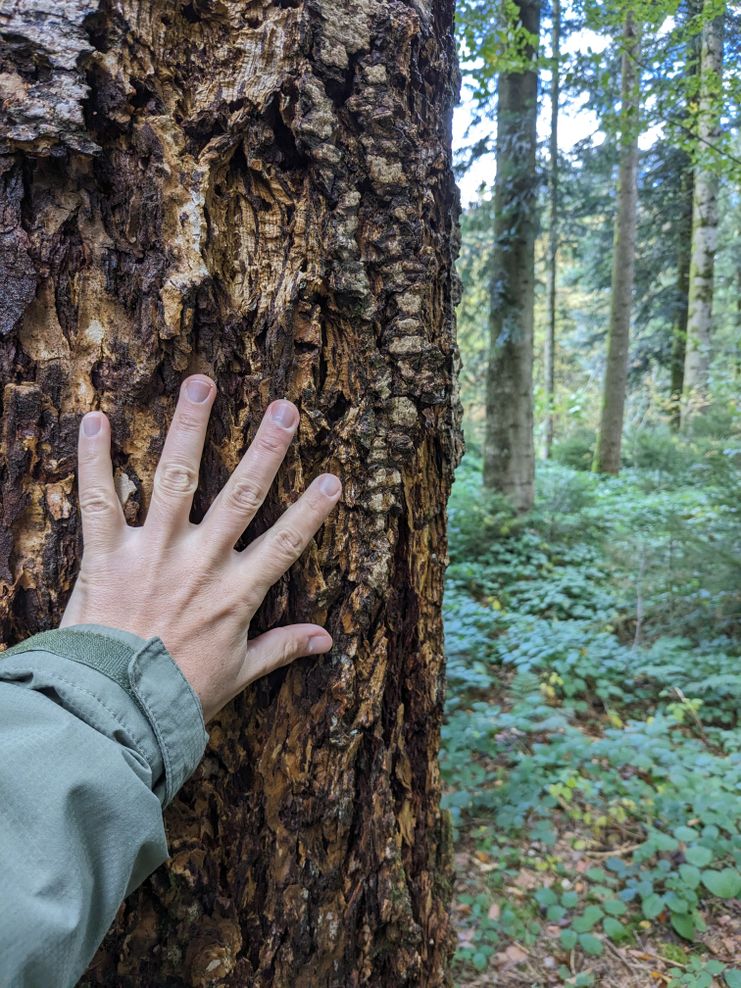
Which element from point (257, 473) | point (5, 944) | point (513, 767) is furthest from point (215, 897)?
point (513, 767)

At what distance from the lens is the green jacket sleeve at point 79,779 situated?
0.71 metres

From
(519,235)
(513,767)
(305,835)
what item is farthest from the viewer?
(519,235)

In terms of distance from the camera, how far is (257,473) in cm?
109

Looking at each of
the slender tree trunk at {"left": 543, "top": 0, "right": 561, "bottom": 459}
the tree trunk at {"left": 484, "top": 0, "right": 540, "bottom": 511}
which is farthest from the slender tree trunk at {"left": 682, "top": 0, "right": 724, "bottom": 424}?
the tree trunk at {"left": 484, "top": 0, "right": 540, "bottom": 511}

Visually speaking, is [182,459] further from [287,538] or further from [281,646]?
[281,646]

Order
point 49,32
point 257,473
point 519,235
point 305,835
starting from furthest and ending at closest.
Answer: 1. point 519,235
2. point 305,835
3. point 257,473
4. point 49,32

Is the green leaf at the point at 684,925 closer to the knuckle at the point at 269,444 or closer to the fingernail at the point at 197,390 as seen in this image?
the knuckle at the point at 269,444

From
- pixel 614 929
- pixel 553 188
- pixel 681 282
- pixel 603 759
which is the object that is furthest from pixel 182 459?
pixel 681 282

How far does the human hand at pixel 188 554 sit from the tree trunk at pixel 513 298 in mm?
7054

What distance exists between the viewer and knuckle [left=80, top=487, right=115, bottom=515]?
107 cm

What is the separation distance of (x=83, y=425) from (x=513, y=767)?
10.7 feet

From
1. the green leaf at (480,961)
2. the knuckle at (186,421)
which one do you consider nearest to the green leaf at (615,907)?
the green leaf at (480,961)

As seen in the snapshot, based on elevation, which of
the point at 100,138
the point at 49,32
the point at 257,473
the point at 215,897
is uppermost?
the point at 49,32

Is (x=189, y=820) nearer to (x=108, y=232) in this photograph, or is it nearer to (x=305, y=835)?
(x=305, y=835)
